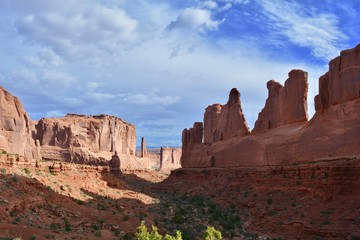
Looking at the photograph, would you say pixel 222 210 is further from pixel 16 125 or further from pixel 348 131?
pixel 16 125

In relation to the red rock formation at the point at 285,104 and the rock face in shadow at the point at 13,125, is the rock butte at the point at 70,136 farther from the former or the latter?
the red rock formation at the point at 285,104

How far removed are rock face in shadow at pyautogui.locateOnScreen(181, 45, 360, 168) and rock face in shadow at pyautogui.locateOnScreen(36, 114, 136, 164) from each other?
26.6 meters

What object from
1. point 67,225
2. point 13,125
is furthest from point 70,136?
point 67,225

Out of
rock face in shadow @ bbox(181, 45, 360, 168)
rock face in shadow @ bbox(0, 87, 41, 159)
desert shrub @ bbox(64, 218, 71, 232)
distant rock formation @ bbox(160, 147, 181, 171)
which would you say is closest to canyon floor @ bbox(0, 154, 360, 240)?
desert shrub @ bbox(64, 218, 71, 232)

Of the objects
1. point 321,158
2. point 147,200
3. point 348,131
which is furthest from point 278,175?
point 147,200

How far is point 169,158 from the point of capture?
428ft

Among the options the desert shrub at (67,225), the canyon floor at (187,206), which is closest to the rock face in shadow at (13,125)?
the canyon floor at (187,206)

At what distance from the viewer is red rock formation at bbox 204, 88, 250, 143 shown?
153ft

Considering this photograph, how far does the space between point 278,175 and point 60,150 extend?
4497cm

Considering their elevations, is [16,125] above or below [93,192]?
above

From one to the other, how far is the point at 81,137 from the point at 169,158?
6117 cm

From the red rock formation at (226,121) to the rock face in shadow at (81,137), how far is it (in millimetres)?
24685

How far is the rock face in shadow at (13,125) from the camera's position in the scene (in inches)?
1163

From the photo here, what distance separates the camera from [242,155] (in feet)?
139
